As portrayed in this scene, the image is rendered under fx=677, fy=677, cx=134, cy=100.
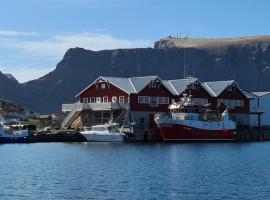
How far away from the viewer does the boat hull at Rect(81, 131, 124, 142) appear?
319ft

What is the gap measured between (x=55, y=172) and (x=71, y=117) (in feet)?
188

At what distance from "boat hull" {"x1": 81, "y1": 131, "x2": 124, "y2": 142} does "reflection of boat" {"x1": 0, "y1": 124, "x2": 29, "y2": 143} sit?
27.3ft

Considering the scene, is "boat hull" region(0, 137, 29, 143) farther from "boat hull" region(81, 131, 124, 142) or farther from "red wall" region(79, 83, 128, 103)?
"red wall" region(79, 83, 128, 103)

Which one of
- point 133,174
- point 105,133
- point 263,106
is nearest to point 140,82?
point 105,133

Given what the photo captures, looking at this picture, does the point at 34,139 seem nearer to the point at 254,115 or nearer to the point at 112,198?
the point at 254,115

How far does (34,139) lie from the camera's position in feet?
323

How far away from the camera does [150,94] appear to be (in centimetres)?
10675

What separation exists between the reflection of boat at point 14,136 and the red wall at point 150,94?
1717 cm

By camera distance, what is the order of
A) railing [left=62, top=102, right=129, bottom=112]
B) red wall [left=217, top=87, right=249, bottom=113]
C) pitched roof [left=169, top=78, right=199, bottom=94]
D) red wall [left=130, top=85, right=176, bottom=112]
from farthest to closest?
red wall [left=217, top=87, right=249, bottom=113] < pitched roof [left=169, top=78, right=199, bottom=94] < red wall [left=130, top=85, right=176, bottom=112] < railing [left=62, top=102, right=129, bottom=112]

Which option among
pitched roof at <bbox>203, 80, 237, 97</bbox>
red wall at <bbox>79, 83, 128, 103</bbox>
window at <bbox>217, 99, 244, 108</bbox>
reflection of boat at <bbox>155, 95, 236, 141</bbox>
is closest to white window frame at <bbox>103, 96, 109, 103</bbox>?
red wall at <bbox>79, 83, 128, 103</bbox>

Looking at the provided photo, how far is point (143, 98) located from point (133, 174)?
53.4 metres

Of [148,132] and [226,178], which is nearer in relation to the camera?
[226,178]

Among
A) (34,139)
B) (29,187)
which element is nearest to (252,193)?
(29,187)

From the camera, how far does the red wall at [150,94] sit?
105 metres
